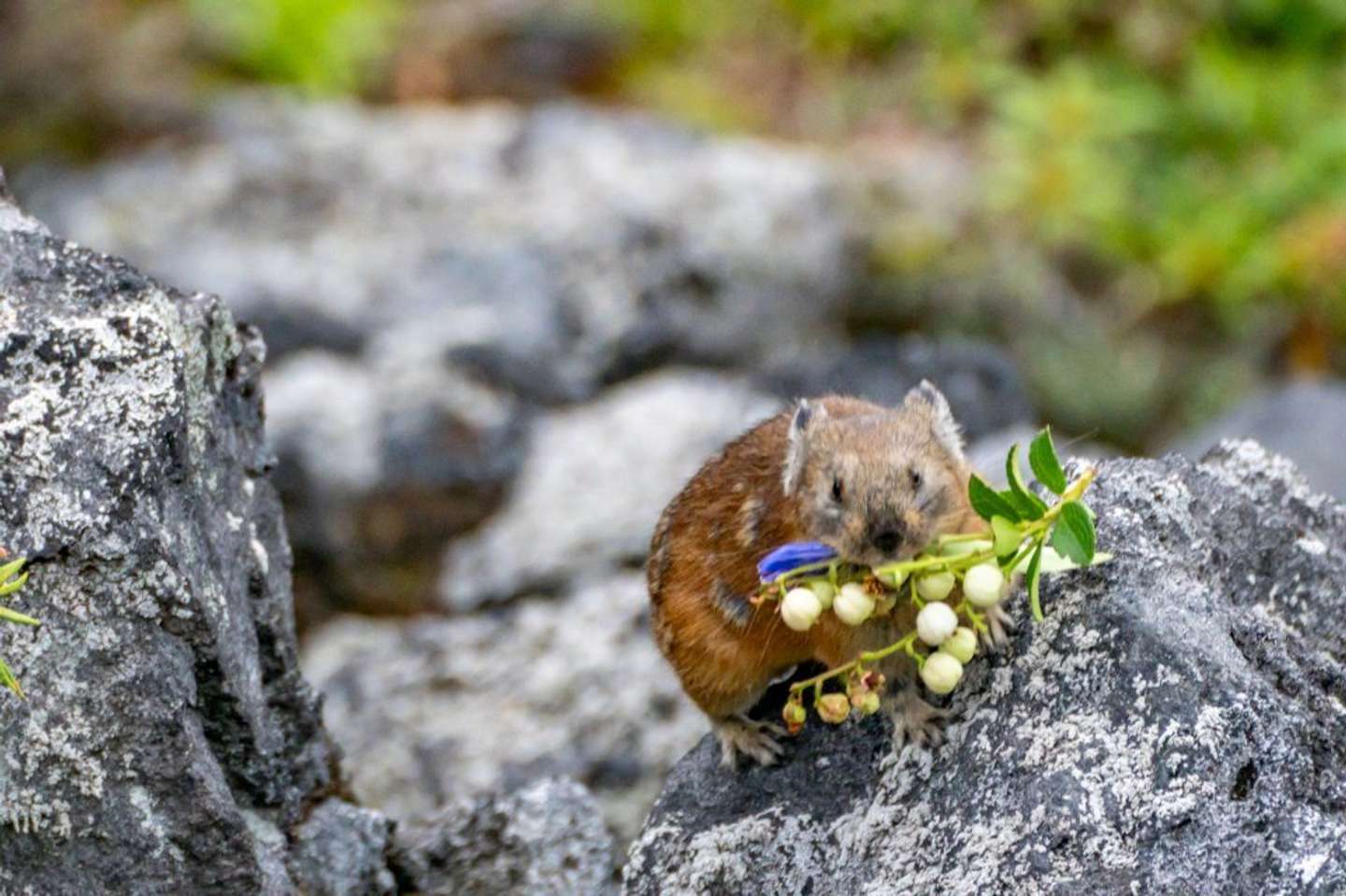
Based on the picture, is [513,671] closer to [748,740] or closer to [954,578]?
[748,740]

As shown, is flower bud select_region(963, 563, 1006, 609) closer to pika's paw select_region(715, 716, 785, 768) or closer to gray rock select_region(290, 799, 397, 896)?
pika's paw select_region(715, 716, 785, 768)

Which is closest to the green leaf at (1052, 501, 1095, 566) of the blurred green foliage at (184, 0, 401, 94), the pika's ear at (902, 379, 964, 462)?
the pika's ear at (902, 379, 964, 462)

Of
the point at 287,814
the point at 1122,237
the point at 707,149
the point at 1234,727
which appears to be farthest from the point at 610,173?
the point at 1234,727

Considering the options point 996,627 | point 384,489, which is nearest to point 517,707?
point 384,489

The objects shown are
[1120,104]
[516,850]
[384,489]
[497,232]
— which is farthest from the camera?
[1120,104]

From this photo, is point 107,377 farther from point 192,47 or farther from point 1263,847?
point 192,47

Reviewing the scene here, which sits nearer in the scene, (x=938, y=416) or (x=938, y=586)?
(x=938, y=586)
